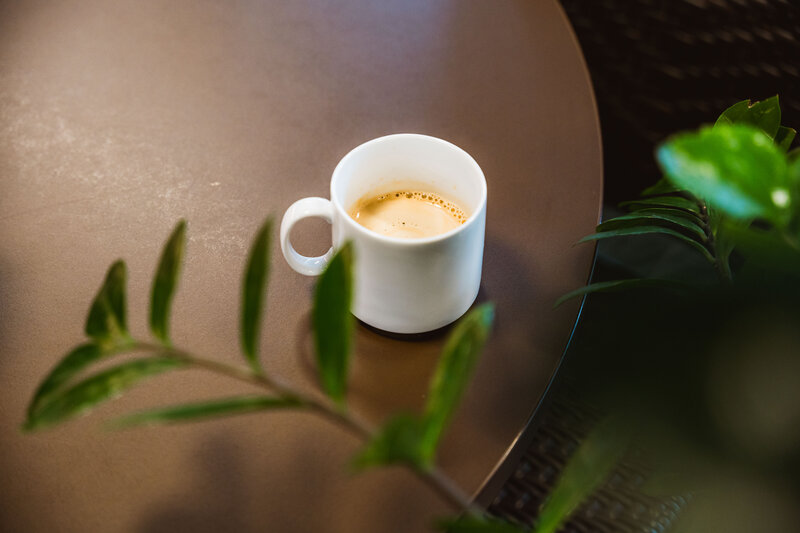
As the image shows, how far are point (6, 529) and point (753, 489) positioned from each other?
52 cm

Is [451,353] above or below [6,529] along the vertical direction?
above

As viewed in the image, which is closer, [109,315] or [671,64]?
[109,315]

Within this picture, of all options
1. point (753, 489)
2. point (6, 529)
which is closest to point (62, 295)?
point (6, 529)

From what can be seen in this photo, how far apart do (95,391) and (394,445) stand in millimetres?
151

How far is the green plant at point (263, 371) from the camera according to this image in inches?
12.4

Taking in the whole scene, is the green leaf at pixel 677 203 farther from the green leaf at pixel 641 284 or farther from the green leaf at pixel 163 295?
the green leaf at pixel 163 295

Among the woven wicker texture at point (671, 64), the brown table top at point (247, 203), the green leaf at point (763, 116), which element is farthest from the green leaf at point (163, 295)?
the woven wicker texture at point (671, 64)

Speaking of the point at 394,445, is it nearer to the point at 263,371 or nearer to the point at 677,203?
the point at 263,371

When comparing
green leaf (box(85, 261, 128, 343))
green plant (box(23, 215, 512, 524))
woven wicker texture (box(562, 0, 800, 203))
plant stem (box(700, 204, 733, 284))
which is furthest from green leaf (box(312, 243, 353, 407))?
woven wicker texture (box(562, 0, 800, 203))

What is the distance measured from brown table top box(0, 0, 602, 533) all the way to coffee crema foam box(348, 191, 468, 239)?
48 millimetres

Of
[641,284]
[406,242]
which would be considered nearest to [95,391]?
[406,242]

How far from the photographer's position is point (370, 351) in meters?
0.65

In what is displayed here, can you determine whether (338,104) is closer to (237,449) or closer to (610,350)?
(237,449)

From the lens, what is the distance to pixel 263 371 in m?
0.35
